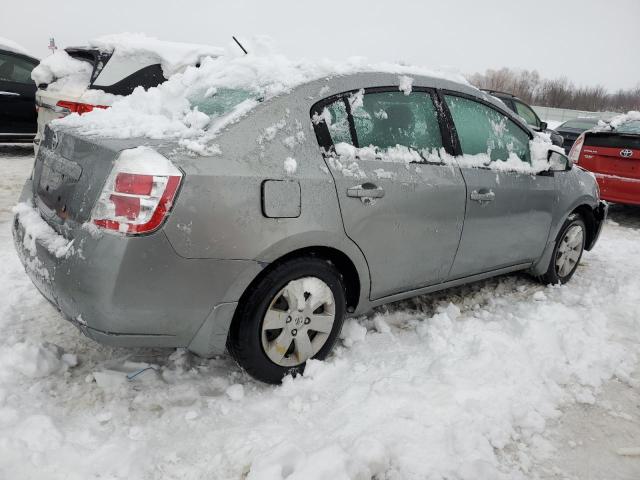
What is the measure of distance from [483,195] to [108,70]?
14.7 ft

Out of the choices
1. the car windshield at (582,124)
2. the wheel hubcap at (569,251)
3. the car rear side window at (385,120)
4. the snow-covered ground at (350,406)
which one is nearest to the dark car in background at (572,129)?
the car windshield at (582,124)

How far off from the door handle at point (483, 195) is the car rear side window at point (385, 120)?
0.39 m

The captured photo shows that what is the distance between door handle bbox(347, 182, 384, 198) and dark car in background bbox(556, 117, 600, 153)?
11006mm

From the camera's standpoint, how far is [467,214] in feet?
10.4

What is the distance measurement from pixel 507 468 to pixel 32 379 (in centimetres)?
225

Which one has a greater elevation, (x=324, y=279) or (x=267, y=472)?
(x=324, y=279)

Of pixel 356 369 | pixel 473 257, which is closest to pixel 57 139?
pixel 356 369

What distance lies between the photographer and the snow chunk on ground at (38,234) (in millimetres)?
2186

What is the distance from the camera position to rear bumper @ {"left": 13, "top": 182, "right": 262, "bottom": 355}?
202 cm

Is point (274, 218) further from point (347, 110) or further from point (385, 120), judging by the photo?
point (385, 120)

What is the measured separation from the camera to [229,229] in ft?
7.14

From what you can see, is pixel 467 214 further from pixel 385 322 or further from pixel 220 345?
pixel 220 345

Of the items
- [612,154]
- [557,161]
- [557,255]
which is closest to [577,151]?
[612,154]

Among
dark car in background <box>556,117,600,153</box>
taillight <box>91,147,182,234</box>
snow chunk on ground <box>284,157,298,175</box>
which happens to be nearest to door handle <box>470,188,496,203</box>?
snow chunk on ground <box>284,157,298,175</box>
